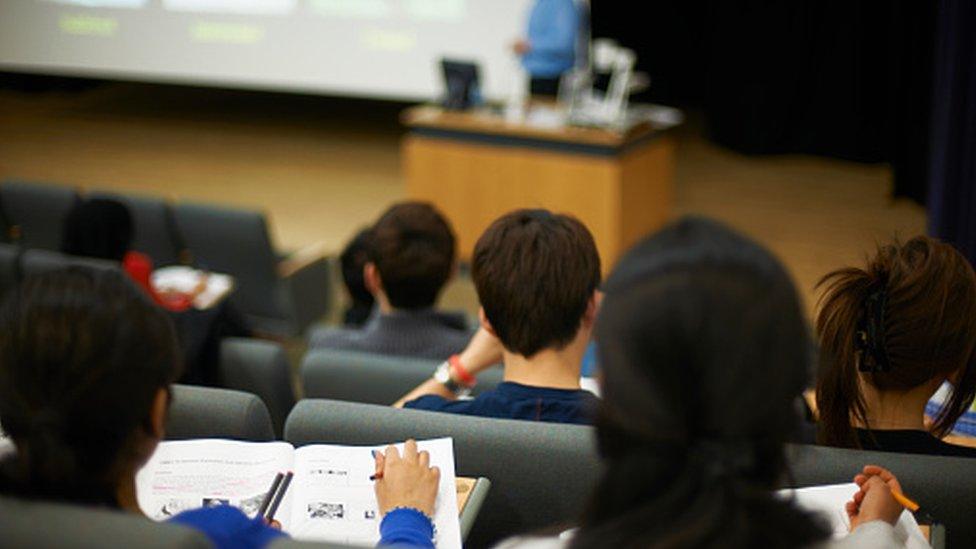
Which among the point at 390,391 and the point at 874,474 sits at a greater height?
A: the point at 874,474

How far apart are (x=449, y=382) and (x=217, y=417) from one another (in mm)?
586

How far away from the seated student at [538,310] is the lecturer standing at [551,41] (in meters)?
4.41

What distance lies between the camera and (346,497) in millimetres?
1874

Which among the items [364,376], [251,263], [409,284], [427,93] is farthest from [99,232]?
[427,93]

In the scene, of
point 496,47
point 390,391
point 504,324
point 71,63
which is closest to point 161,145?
point 71,63

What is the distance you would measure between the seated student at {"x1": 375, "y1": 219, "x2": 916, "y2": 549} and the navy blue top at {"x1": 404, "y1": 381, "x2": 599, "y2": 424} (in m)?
1.02

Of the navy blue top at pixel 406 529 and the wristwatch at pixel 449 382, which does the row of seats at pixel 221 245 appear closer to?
the wristwatch at pixel 449 382

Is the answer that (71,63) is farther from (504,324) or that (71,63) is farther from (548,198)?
(504,324)

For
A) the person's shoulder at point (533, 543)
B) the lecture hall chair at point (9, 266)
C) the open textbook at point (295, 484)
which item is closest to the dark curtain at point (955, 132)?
the open textbook at point (295, 484)

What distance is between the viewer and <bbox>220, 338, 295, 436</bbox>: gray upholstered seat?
3.19 meters

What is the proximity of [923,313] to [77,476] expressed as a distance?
4.65ft

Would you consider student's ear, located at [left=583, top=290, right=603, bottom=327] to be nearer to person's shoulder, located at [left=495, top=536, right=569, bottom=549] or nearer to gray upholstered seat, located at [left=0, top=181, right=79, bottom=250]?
person's shoulder, located at [left=495, top=536, right=569, bottom=549]

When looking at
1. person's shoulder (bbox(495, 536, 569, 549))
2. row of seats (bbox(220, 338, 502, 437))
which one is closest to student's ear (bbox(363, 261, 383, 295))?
row of seats (bbox(220, 338, 502, 437))

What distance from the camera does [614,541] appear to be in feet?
3.78
